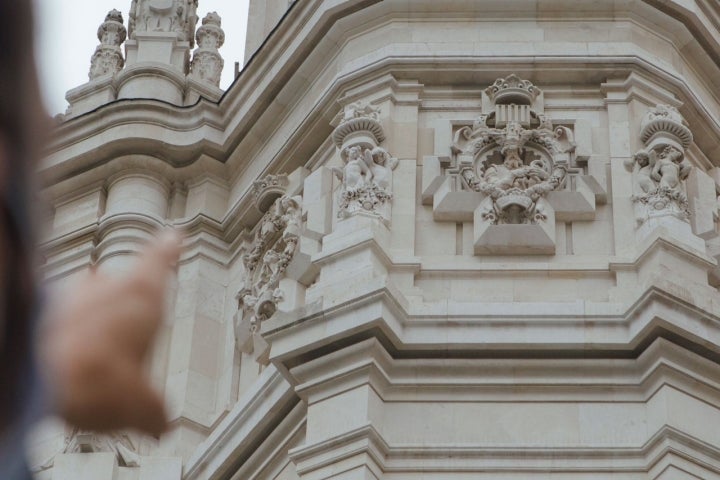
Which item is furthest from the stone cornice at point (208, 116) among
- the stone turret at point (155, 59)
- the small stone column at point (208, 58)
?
the small stone column at point (208, 58)

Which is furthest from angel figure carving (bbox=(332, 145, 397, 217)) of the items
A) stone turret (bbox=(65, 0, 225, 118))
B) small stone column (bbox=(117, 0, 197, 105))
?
small stone column (bbox=(117, 0, 197, 105))

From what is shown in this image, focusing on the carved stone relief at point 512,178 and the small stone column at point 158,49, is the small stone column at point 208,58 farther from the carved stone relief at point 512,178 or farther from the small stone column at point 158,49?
the carved stone relief at point 512,178

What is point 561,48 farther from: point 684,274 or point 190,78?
point 190,78

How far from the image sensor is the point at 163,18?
18.9m

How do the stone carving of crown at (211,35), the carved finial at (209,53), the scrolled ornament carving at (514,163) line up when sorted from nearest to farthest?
the scrolled ornament carving at (514,163) → the carved finial at (209,53) → the stone carving of crown at (211,35)

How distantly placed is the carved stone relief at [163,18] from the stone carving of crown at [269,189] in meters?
3.59

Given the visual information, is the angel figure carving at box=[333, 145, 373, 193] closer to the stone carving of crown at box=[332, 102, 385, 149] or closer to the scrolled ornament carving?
the stone carving of crown at box=[332, 102, 385, 149]

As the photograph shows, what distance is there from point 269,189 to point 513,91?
260cm

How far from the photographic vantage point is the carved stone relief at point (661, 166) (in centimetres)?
1334

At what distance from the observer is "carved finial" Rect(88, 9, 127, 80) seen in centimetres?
1870

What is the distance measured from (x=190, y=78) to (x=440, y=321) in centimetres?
660

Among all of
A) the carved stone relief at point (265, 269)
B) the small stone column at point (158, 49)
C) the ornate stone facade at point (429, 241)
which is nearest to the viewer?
the ornate stone facade at point (429, 241)

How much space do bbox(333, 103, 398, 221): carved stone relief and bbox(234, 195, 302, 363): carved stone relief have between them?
0.86 m

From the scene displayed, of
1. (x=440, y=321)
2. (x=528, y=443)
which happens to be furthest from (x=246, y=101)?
(x=528, y=443)
